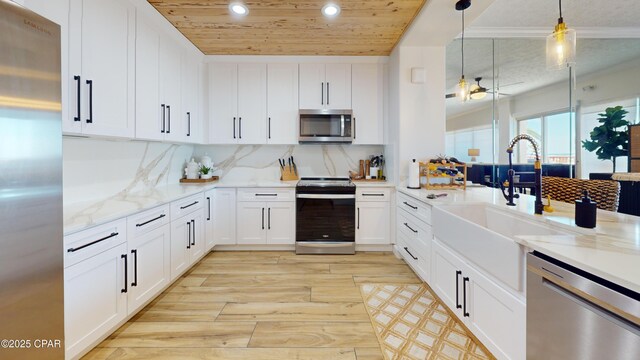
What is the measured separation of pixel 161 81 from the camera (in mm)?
2693

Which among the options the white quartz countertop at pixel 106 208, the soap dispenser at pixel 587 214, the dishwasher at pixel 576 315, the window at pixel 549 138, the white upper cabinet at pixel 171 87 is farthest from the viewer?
the window at pixel 549 138

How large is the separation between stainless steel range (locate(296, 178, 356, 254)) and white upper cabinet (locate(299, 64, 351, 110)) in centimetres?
109

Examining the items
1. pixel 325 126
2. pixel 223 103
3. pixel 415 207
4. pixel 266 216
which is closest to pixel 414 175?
pixel 415 207

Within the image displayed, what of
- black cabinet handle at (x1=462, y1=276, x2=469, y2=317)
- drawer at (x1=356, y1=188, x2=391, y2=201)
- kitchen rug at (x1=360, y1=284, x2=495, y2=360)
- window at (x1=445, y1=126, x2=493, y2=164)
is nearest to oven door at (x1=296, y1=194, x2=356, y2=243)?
drawer at (x1=356, y1=188, x2=391, y2=201)

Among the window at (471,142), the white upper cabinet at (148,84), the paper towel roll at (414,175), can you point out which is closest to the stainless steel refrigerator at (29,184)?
the white upper cabinet at (148,84)

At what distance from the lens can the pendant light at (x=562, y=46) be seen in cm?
171

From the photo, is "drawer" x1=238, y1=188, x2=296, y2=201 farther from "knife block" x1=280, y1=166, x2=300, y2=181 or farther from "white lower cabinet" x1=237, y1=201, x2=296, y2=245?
"knife block" x1=280, y1=166, x2=300, y2=181

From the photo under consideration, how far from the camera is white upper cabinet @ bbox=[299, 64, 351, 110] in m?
3.67

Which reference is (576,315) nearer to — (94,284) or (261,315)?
(261,315)

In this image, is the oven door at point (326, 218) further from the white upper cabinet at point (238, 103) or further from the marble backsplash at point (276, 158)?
the white upper cabinet at point (238, 103)

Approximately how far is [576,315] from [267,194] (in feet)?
9.76

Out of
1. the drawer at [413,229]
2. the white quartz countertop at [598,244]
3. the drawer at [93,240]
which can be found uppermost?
the white quartz countertop at [598,244]

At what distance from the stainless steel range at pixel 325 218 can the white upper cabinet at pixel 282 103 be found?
2.47 feet

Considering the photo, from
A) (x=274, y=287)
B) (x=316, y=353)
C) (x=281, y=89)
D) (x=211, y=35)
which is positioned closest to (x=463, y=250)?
(x=316, y=353)
